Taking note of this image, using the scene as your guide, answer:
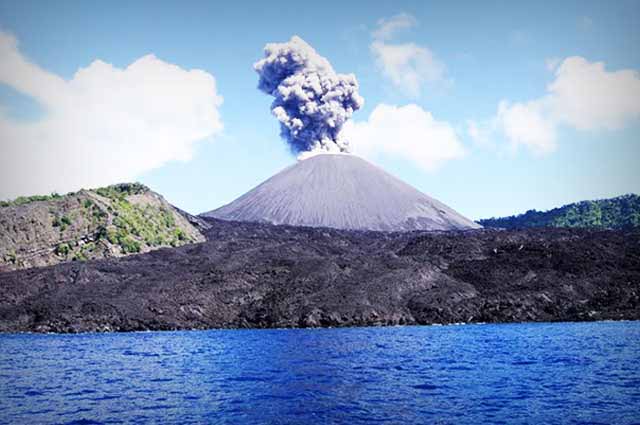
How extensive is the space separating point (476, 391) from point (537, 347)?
2240cm

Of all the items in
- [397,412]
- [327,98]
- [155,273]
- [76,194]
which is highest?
[327,98]

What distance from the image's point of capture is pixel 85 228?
122250mm

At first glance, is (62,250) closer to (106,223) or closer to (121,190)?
(106,223)

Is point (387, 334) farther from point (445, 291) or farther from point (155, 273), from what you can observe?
point (155, 273)

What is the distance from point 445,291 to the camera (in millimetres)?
92812

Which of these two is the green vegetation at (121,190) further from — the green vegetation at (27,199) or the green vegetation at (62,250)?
the green vegetation at (62,250)

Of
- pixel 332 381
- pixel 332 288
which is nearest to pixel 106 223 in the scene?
pixel 332 288

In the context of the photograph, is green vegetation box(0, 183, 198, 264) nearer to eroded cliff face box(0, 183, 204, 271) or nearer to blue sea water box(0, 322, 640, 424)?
eroded cliff face box(0, 183, 204, 271)

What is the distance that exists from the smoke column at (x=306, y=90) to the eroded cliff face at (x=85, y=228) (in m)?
56.1

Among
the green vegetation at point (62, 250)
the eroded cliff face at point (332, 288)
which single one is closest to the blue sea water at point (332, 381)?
the eroded cliff face at point (332, 288)

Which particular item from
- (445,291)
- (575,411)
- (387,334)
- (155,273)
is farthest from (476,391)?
(155,273)

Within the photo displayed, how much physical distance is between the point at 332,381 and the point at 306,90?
15300cm

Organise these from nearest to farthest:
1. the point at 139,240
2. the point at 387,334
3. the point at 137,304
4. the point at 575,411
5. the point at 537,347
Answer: the point at 575,411 < the point at 537,347 < the point at 387,334 < the point at 137,304 < the point at 139,240

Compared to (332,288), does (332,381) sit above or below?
below
